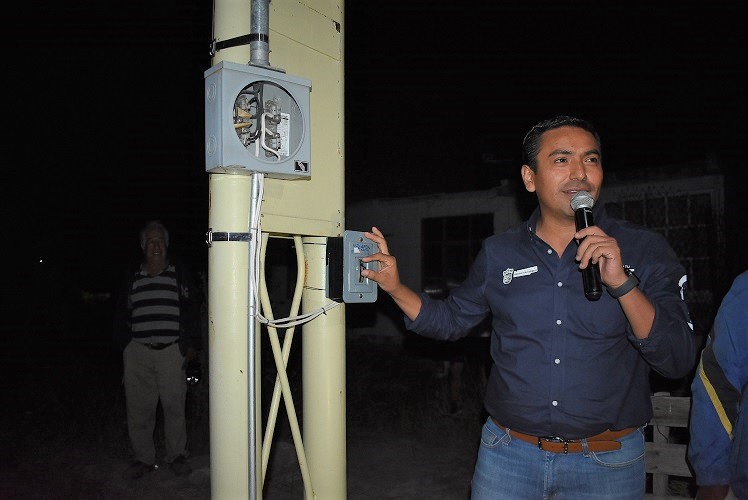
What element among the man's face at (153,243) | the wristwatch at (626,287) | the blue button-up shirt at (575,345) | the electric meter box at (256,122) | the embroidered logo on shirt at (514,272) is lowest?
the blue button-up shirt at (575,345)

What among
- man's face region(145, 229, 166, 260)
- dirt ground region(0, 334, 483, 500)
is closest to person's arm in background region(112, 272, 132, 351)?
man's face region(145, 229, 166, 260)

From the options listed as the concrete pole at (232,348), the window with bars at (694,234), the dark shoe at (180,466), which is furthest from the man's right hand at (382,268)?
the window with bars at (694,234)

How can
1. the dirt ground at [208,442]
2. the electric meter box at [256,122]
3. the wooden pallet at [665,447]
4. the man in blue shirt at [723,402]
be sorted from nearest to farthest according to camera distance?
the electric meter box at [256,122], the man in blue shirt at [723,402], the wooden pallet at [665,447], the dirt ground at [208,442]

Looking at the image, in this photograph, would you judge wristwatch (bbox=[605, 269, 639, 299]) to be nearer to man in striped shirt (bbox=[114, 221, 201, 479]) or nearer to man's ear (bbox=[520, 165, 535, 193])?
man's ear (bbox=[520, 165, 535, 193])

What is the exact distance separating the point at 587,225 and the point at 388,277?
81cm

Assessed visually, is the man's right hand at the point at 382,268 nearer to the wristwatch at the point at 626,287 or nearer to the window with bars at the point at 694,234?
the wristwatch at the point at 626,287

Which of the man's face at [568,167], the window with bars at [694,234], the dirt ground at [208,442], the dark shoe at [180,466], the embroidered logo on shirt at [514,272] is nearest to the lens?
the man's face at [568,167]

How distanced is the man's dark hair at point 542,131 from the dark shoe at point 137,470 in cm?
471

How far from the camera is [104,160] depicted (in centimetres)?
1303

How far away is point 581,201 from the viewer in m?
2.13

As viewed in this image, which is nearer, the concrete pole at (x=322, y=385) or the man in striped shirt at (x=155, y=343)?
the concrete pole at (x=322, y=385)

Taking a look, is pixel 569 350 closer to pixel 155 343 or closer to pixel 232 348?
Answer: pixel 232 348

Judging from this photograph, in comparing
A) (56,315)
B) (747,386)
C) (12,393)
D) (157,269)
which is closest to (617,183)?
(157,269)

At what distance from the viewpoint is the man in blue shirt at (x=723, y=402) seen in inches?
83.0
